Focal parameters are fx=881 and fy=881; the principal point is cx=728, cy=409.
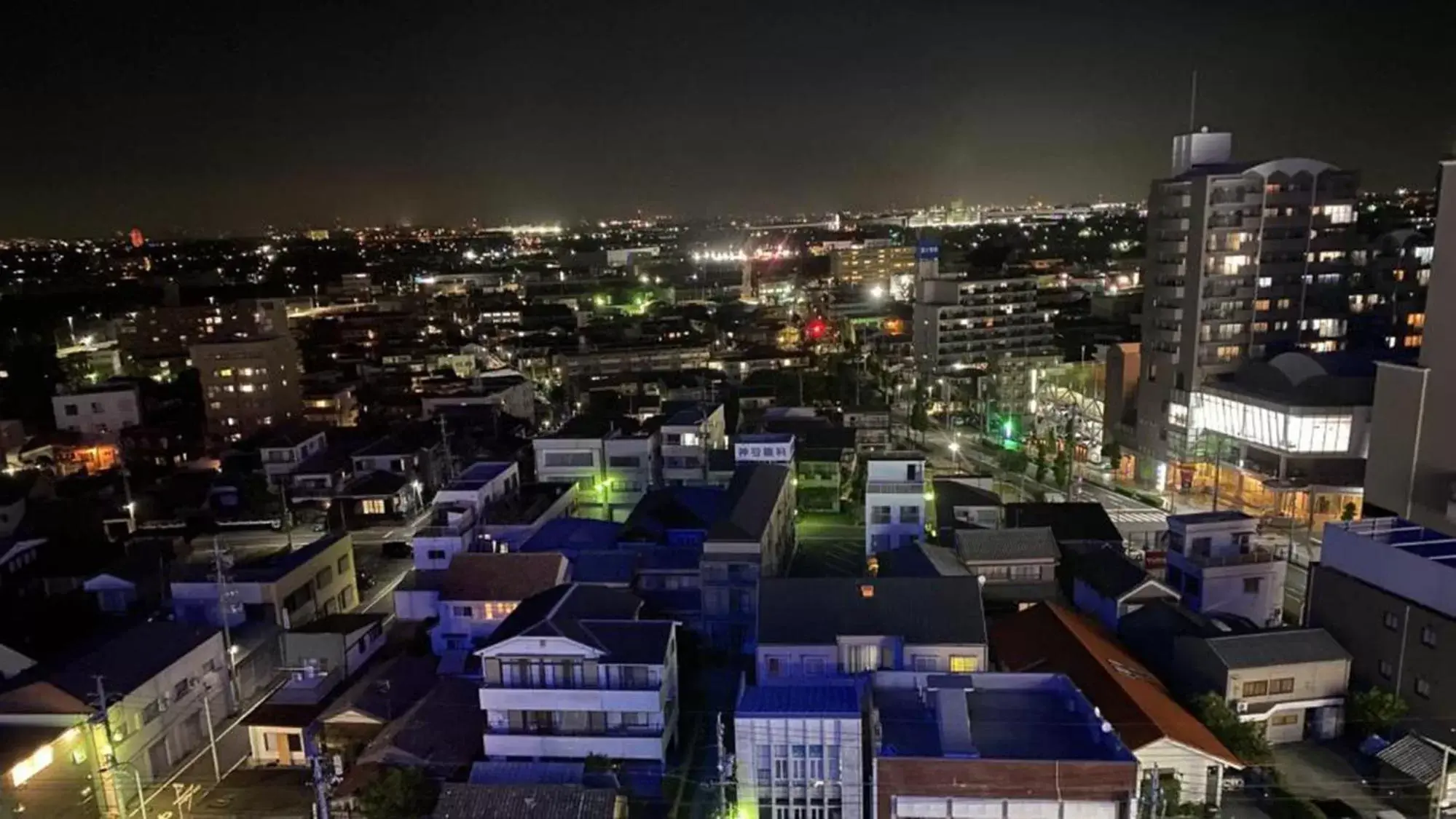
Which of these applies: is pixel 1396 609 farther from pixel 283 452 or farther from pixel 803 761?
pixel 283 452

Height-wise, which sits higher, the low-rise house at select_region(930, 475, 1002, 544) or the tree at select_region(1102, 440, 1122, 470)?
the low-rise house at select_region(930, 475, 1002, 544)

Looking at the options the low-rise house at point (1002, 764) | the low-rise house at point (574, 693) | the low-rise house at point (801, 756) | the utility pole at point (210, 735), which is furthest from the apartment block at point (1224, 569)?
the utility pole at point (210, 735)

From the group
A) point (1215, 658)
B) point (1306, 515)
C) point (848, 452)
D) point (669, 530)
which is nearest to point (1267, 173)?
point (1306, 515)

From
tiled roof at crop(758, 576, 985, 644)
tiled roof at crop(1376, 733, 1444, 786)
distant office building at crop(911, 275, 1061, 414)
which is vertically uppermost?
distant office building at crop(911, 275, 1061, 414)

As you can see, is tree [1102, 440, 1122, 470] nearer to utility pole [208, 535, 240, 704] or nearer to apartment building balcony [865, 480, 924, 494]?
apartment building balcony [865, 480, 924, 494]

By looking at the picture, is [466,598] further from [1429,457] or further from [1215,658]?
[1429,457]

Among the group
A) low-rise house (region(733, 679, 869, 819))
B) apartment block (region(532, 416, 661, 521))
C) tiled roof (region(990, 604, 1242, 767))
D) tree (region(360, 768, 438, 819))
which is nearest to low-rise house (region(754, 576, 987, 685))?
tiled roof (region(990, 604, 1242, 767))

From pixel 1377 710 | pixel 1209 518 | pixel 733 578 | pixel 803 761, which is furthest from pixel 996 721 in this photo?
pixel 1209 518
